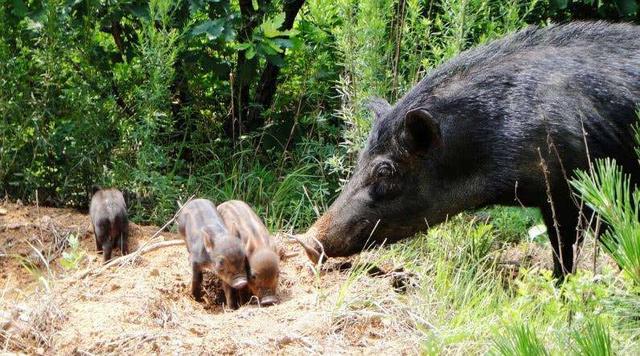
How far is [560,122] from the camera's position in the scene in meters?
5.61

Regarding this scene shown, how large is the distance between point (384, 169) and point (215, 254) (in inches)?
48.1

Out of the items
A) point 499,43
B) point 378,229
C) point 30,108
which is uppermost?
point 499,43

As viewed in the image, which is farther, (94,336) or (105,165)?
(105,165)

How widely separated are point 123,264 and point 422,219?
1.98 meters

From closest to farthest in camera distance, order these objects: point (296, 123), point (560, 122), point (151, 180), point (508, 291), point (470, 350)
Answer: point (470, 350), point (560, 122), point (508, 291), point (151, 180), point (296, 123)

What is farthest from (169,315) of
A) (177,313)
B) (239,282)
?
(239,282)

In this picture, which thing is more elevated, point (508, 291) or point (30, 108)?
point (30, 108)

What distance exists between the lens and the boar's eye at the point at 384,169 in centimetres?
608

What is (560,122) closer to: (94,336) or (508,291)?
(508,291)

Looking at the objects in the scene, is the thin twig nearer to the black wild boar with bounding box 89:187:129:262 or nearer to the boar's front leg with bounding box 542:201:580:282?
the black wild boar with bounding box 89:187:129:262

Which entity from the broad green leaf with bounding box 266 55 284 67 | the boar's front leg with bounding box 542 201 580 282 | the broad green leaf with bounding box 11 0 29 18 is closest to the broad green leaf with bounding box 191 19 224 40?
the broad green leaf with bounding box 266 55 284 67

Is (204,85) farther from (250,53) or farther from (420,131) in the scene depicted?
(420,131)

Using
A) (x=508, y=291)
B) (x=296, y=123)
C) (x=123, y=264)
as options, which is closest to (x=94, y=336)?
(x=123, y=264)

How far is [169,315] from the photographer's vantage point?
17.7ft
